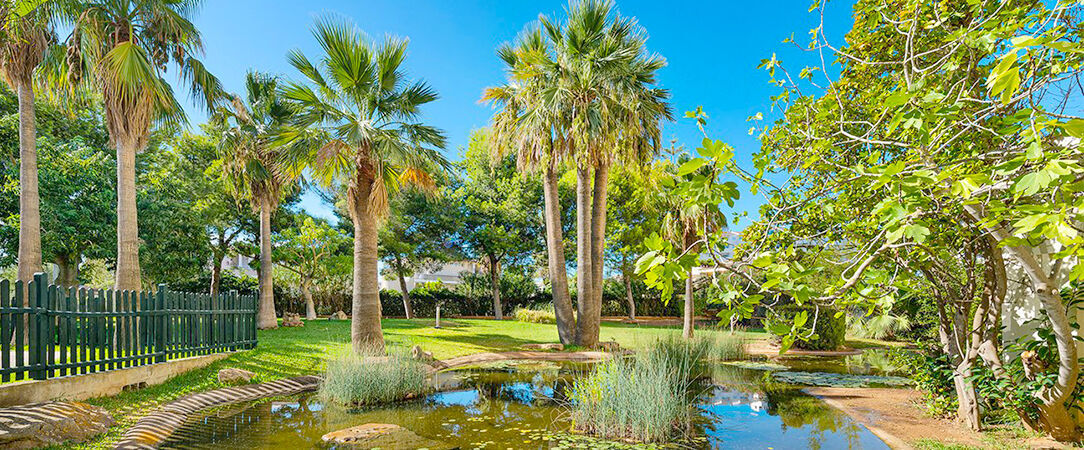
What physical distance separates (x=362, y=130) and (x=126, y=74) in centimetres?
397

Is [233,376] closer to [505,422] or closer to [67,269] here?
[505,422]

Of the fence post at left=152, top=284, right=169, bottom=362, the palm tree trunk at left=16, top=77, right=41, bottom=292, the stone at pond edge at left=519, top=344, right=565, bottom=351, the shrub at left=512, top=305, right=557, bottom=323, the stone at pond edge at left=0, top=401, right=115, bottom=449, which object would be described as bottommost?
Answer: the shrub at left=512, top=305, right=557, bottom=323

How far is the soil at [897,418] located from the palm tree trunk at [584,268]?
5.81 m

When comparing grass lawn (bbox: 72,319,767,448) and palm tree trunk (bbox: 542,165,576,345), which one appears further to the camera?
palm tree trunk (bbox: 542,165,576,345)

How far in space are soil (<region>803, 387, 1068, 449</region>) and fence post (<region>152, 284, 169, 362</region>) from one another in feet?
31.3

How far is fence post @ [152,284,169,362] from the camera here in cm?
805

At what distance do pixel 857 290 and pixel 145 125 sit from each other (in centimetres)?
1168

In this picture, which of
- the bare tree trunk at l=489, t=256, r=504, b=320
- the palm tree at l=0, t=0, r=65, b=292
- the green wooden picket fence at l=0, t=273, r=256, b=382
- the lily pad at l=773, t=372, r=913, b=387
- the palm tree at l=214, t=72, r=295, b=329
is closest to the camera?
the green wooden picket fence at l=0, t=273, r=256, b=382

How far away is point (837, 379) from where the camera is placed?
981 centimetres

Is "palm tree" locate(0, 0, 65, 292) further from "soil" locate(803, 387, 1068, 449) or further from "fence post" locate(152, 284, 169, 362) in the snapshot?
"soil" locate(803, 387, 1068, 449)

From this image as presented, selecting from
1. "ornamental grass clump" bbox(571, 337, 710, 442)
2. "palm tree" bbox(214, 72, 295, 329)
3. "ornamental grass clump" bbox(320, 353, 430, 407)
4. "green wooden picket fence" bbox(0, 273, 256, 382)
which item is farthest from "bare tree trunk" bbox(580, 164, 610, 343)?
"palm tree" bbox(214, 72, 295, 329)

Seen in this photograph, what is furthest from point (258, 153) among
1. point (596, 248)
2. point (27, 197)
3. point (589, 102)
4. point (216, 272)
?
point (596, 248)

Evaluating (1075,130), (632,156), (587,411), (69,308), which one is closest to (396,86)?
(632,156)

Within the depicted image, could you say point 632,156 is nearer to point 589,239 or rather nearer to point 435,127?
point 589,239
